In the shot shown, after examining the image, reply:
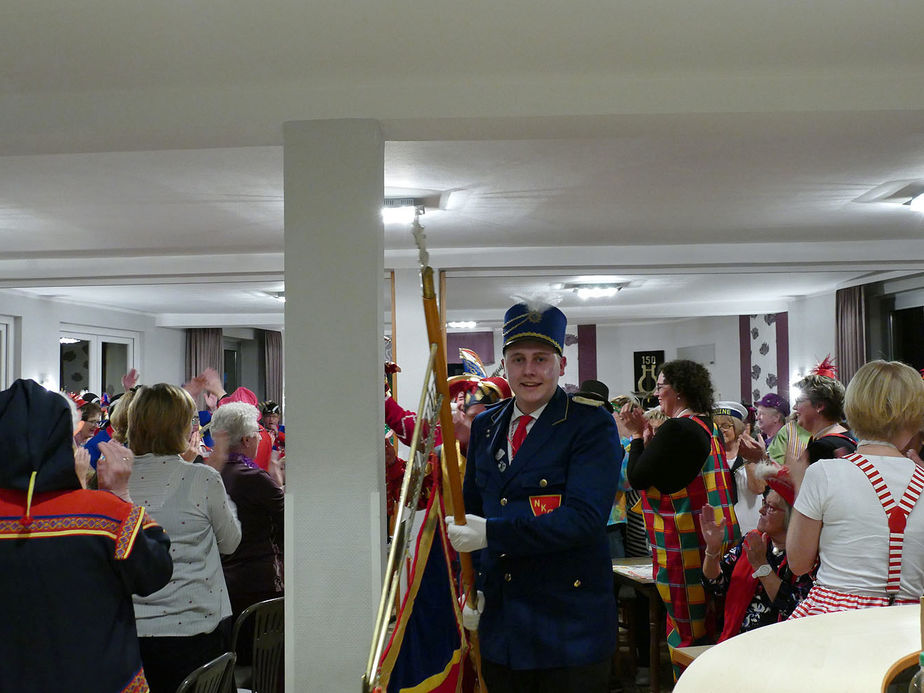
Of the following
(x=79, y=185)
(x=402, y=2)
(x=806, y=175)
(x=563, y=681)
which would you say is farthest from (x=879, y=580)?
(x=79, y=185)

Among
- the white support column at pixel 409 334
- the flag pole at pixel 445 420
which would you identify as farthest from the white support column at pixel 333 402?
the white support column at pixel 409 334

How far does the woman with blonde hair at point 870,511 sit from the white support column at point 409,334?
404cm

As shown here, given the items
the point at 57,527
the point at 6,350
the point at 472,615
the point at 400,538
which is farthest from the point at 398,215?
the point at 6,350

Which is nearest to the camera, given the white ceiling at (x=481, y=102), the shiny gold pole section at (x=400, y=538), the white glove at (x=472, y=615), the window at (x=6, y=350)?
the shiny gold pole section at (x=400, y=538)

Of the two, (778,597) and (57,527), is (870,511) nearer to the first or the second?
(778,597)

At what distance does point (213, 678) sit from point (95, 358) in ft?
26.9

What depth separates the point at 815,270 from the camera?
614 centimetres

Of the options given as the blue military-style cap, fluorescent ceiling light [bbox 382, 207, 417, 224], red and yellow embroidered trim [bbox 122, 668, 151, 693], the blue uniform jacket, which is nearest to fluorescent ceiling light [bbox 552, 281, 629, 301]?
fluorescent ceiling light [bbox 382, 207, 417, 224]

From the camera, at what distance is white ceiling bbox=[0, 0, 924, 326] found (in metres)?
2.29

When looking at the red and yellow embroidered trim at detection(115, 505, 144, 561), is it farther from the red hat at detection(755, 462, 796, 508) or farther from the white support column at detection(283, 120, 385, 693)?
the red hat at detection(755, 462, 796, 508)

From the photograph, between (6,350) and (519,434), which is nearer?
(519,434)

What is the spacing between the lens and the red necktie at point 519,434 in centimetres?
214

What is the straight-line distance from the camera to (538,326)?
7.00 feet

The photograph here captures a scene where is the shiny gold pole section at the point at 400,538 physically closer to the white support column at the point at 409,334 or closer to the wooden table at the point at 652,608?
the wooden table at the point at 652,608
